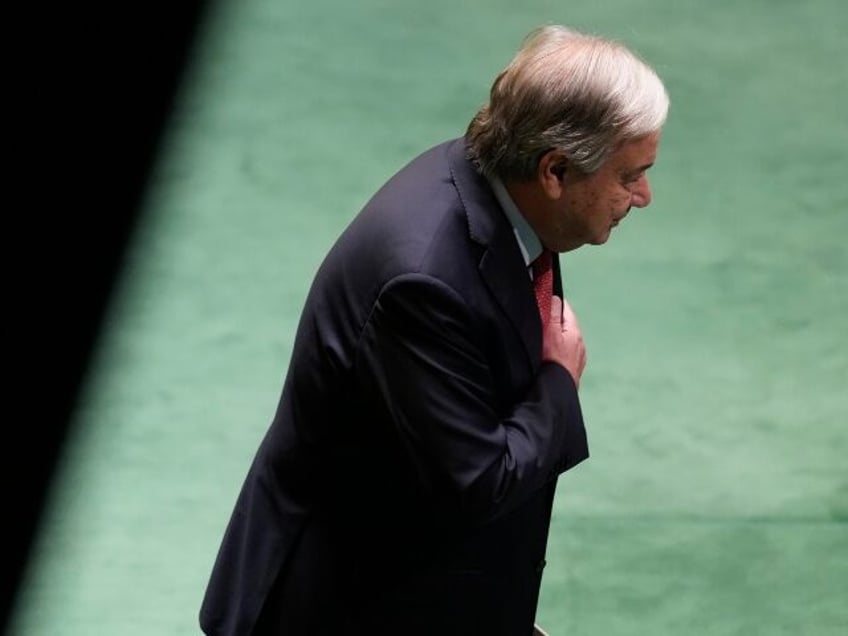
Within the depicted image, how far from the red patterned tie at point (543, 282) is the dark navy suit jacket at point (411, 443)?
0.31 feet

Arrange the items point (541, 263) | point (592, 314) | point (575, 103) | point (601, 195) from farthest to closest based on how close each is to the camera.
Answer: point (592, 314) → point (541, 263) → point (601, 195) → point (575, 103)

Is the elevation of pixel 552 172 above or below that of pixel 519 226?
above

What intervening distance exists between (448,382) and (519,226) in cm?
30

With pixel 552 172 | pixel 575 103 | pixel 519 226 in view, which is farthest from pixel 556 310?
pixel 575 103

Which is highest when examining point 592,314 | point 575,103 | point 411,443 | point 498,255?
point 575,103

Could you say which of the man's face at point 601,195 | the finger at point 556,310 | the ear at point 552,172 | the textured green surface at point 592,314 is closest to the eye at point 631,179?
the man's face at point 601,195

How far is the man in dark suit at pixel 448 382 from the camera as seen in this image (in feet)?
8.43

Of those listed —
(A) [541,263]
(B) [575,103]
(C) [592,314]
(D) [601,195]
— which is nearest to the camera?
(B) [575,103]

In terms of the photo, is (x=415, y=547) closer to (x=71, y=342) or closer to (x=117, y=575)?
(x=117, y=575)

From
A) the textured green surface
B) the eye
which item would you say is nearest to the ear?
the eye

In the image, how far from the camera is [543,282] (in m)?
2.81

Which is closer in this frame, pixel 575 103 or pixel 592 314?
pixel 575 103

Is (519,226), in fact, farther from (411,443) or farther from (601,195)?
(411,443)

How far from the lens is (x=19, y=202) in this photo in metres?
5.18
